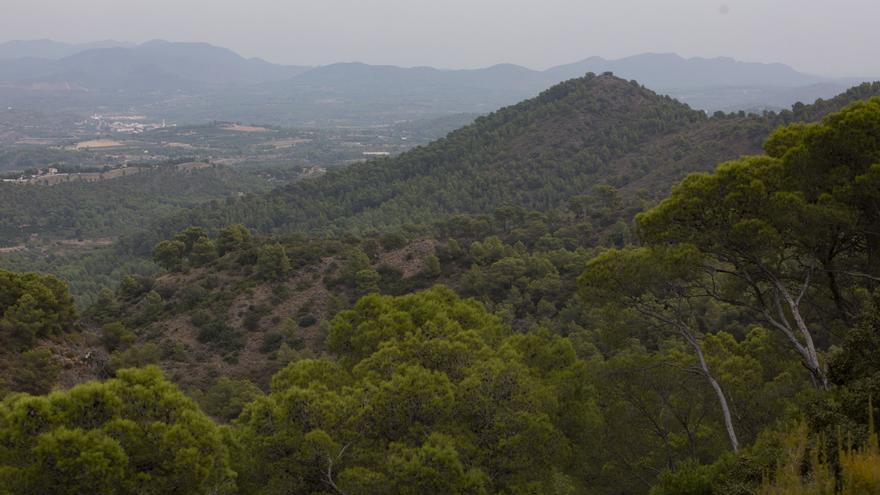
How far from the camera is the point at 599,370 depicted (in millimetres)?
11773

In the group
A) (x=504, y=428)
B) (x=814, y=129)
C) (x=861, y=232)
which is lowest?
(x=504, y=428)

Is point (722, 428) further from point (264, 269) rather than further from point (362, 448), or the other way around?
point (264, 269)

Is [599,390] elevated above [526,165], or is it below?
above

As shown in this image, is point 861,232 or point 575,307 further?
point 575,307

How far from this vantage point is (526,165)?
2704 inches

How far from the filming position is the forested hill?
60.4m

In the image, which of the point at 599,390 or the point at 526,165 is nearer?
the point at 599,390

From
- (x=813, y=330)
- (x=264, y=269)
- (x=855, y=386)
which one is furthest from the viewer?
(x=264, y=269)

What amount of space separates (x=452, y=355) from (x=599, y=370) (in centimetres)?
291

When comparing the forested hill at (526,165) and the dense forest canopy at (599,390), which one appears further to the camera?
the forested hill at (526,165)

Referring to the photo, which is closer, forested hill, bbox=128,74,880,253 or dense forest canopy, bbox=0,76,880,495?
dense forest canopy, bbox=0,76,880,495

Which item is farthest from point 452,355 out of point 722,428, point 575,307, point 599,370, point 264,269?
point 264,269

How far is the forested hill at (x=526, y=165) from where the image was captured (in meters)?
60.4

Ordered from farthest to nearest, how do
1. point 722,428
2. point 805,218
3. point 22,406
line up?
point 722,428
point 805,218
point 22,406
